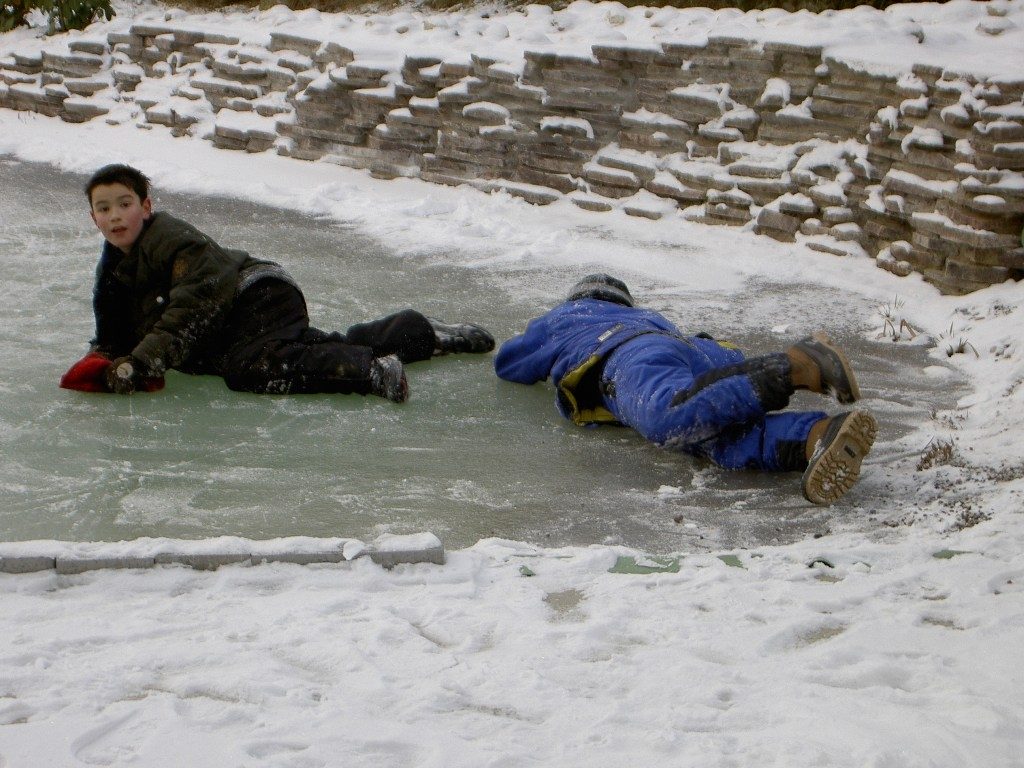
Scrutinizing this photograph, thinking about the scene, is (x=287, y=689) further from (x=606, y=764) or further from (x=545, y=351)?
(x=545, y=351)

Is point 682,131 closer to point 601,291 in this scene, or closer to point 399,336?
point 601,291

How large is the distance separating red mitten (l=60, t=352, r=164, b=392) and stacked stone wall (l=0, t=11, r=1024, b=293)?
3774mm

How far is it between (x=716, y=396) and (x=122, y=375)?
2.04 metres

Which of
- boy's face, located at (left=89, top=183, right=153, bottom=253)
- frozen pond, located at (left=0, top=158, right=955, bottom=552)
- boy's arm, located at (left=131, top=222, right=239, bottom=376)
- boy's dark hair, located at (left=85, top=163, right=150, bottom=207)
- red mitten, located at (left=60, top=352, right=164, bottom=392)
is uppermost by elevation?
boy's dark hair, located at (left=85, top=163, right=150, bottom=207)

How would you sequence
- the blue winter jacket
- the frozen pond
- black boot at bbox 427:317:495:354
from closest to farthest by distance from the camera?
the frozen pond, the blue winter jacket, black boot at bbox 427:317:495:354

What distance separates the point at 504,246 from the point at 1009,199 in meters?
2.55

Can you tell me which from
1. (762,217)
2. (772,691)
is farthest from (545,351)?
(762,217)

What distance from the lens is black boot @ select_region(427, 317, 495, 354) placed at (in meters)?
5.04

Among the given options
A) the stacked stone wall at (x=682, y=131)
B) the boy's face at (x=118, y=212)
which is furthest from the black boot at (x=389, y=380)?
the stacked stone wall at (x=682, y=131)

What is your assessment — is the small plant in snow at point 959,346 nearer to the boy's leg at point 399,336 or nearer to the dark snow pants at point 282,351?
the boy's leg at point 399,336

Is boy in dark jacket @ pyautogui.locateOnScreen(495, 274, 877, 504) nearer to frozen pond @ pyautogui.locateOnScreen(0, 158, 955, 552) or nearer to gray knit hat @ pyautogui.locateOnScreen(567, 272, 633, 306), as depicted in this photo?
frozen pond @ pyautogui.locateOnScreen(0, 158, 955, 552)

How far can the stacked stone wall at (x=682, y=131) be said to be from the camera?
597 cm

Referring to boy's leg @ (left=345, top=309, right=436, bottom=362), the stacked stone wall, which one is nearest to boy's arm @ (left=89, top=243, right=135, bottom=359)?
boy's leg @ (left=345, top=309, right=436, bottom=362)

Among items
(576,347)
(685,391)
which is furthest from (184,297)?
(685,391)
